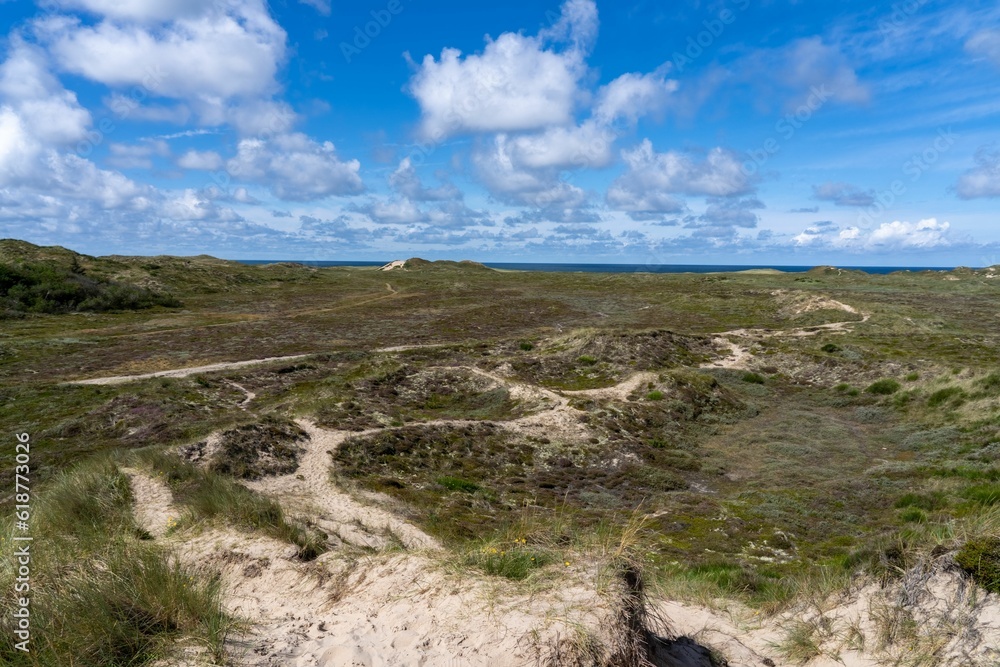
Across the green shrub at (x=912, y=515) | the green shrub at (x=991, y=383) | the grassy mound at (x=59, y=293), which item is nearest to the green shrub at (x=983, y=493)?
the green shrub at (x=912, y=515)

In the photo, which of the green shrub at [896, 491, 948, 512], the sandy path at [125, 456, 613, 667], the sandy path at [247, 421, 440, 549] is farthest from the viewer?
the green shrub at [896, 491, 948, 512]

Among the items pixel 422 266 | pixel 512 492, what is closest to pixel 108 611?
pixel 512 492

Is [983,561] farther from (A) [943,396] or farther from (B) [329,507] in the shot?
(A) [943,396]

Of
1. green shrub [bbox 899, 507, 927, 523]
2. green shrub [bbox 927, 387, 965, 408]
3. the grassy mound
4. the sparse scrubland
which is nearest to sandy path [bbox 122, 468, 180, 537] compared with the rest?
the sparse scrubland

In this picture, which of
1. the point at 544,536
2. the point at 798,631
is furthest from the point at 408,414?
the point at 798,631

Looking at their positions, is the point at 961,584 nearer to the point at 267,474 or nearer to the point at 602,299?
the point at 267,474

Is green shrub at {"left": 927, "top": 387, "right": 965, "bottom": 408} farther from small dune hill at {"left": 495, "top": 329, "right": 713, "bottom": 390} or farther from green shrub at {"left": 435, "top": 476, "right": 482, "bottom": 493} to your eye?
green shrub at {"left": 435, "top": 476, "right": 482, "bottom": 493}
